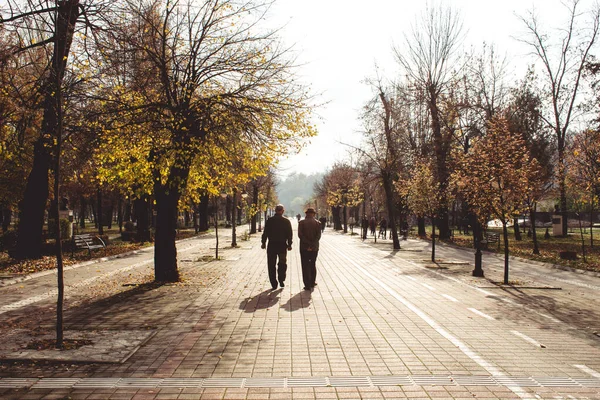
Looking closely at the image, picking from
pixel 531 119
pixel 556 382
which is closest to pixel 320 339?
pixel 556 382

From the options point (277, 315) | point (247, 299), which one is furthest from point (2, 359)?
point (247, 299)

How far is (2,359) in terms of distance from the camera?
17.8ft

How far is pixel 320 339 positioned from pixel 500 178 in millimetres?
8097

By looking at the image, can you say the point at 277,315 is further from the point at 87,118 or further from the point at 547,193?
the point at 547,193

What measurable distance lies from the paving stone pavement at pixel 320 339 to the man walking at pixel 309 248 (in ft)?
1.27

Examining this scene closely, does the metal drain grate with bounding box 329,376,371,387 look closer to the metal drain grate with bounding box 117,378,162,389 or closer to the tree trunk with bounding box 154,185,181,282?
the metal drain grate with bounding box 117,378,162,389

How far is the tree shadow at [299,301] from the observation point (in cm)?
868

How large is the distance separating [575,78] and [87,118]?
111ft

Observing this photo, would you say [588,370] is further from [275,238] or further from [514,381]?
[275,238]

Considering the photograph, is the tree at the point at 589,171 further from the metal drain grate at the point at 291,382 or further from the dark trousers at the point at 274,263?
the metal drain grate at the point at 291,382

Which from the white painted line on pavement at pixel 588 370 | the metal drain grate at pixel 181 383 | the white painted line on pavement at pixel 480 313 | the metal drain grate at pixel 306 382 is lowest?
the white painted line on pavement at pixel 588 370

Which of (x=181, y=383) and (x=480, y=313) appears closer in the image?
(x=181, y=383)

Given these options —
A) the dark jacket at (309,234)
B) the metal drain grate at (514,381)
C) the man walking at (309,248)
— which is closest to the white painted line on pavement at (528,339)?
the metal drain grate at (514,381)

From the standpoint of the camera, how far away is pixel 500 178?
40.9 ft
